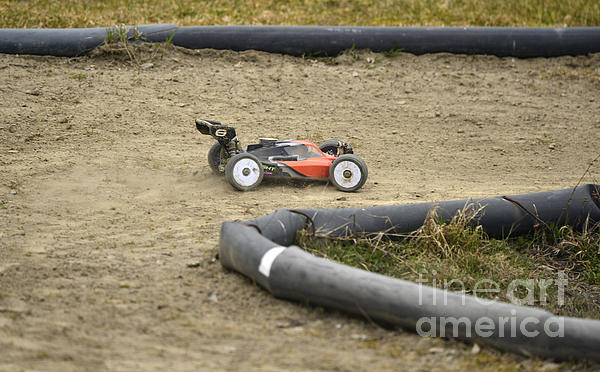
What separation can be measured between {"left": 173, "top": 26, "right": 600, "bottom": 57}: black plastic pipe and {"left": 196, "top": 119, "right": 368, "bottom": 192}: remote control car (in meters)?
3.14

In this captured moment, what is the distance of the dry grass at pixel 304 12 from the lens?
8.67 metres

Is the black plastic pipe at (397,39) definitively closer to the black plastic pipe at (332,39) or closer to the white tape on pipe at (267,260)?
the black plastic pipe at (332,39)

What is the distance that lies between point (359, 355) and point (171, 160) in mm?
3383

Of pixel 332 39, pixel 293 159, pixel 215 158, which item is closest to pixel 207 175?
pixel 215 158

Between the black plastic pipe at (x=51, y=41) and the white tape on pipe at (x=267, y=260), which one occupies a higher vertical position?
the black plastic pipe at (x=51, y=41)

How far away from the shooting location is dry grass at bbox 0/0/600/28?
8.67 meters

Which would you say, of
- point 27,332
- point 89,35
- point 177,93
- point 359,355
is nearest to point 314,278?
point 359,355

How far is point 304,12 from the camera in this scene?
9.82 metres

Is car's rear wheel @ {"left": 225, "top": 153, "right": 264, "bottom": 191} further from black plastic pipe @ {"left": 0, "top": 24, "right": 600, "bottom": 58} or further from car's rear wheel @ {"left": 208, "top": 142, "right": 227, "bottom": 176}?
black plastic pipe @ {"left": 0, "top": 24, "right": 600, "bottom": 58}

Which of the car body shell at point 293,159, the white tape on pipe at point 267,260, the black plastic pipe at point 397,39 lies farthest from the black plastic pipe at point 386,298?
the black plastic pipe at point 397,39

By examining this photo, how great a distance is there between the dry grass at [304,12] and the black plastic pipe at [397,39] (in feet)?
3.46

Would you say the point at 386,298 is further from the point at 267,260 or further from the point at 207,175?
the point at 207,175

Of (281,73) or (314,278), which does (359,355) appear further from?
(281,73)

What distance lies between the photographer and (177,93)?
7.20 m
